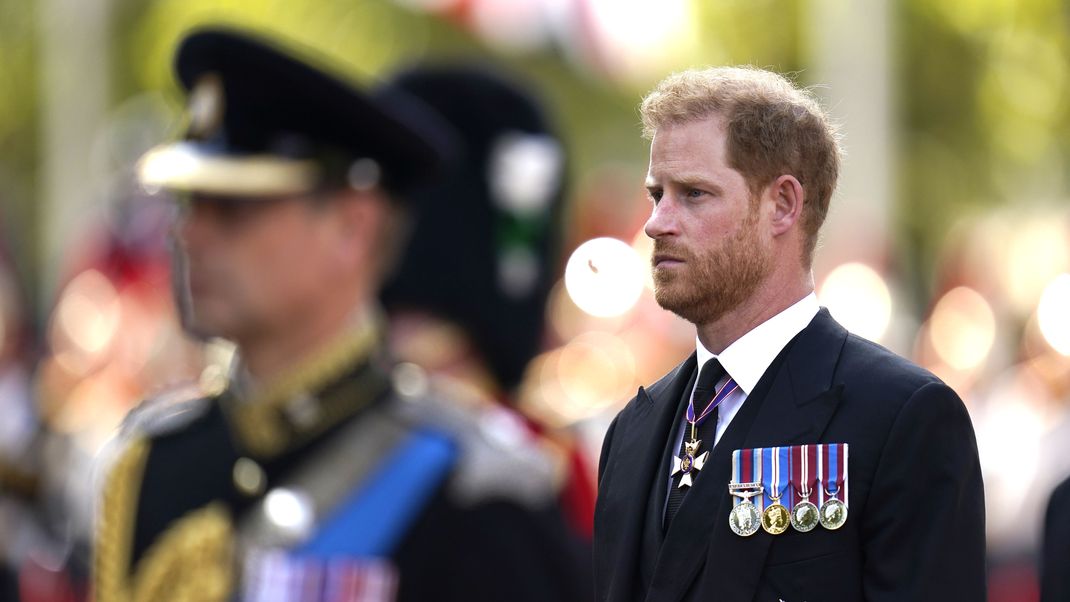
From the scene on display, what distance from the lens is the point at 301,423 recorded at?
4.98 m

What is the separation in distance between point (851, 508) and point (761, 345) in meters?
0.22

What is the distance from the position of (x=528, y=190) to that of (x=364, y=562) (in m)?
2.73

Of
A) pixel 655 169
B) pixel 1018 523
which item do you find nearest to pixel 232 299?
pixel 655 169

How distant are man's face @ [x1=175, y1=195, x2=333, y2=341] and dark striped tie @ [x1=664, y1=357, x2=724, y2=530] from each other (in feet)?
8.29

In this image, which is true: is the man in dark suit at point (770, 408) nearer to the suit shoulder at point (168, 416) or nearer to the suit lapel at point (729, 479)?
the suit lapel at point (729, 479)

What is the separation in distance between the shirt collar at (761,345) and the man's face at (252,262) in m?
2.54

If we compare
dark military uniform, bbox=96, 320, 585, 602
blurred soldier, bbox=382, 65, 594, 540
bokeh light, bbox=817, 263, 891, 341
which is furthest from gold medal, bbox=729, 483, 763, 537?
bokeh light, bbox=817, 263, 891, 341

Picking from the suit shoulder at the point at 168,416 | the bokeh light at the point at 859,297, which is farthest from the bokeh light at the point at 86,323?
the suit shoulder at the point at 168,416

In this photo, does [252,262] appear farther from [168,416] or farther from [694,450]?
[694,450]

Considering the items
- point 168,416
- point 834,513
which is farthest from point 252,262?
point 834,513

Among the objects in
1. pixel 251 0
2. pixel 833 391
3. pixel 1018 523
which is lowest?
pixel 1018 523

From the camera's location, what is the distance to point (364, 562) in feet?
15.5

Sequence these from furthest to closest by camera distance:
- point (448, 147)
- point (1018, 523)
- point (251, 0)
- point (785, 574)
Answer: point (251, 0) < point (1018, 523) < point (448, 147) < point (785, 574)

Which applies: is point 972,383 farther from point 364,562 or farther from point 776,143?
point 776,143
